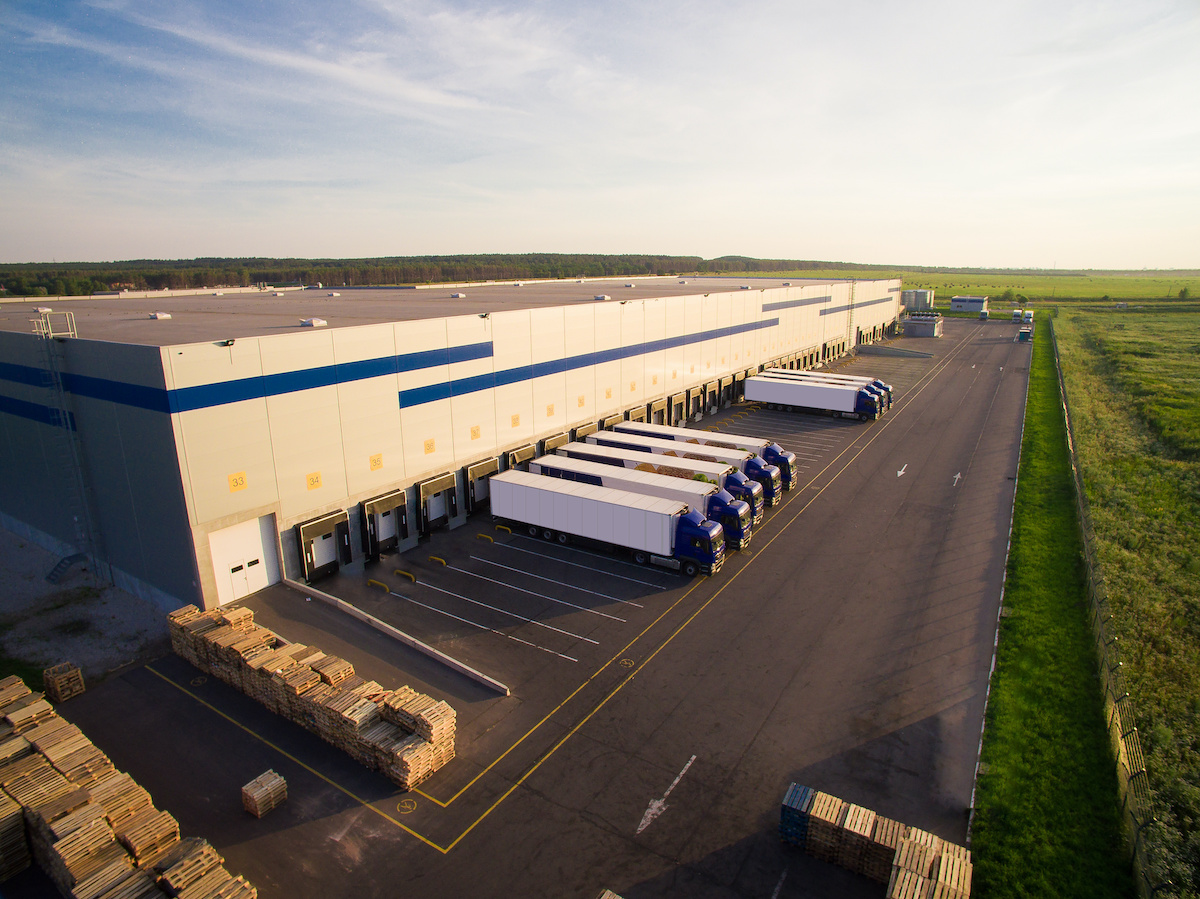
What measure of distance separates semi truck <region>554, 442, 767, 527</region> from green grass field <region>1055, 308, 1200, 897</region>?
46.4ft

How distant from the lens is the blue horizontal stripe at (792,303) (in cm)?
6527

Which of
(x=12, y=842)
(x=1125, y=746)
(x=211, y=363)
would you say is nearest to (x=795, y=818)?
(x=1125, y=746)

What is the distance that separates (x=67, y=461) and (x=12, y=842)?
56.8 feet

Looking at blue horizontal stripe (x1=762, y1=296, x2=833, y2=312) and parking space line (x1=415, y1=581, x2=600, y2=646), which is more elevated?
blue horizontal stripe (x1=762, y1=296, x2=833, y2=312)

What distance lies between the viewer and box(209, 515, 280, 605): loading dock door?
77.2 feet

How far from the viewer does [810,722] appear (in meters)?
18.4

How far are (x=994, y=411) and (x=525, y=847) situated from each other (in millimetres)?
56572

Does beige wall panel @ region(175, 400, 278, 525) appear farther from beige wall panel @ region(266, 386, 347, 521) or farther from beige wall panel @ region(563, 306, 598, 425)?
beige wall panel @ region(563, 306, 598, 425)

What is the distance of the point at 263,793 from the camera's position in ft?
49.9

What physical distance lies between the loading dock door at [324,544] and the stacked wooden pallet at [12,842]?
1203cm

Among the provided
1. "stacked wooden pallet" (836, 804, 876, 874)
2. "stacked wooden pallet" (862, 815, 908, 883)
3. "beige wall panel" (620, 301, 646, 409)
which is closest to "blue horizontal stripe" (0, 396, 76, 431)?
"beige wall panel" (620, 301, 646, 409)

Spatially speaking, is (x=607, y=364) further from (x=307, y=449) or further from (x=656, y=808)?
(x=656, y=808)

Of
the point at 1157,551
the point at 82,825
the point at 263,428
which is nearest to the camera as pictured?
the point at 82,825

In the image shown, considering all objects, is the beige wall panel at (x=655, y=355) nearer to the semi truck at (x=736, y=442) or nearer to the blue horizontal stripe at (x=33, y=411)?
the semi truck at (x=736, y=442)
